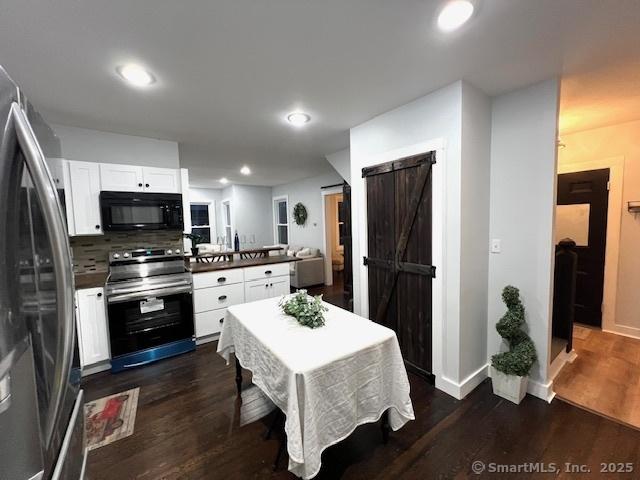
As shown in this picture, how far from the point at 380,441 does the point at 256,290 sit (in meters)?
2.38

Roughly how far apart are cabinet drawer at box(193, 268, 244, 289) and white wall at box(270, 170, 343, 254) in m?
2.99

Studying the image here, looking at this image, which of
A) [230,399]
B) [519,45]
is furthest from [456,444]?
[519,45]

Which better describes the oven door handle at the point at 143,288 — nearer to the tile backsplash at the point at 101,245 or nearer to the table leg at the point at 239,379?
the tile backsplash at the point at 101,245

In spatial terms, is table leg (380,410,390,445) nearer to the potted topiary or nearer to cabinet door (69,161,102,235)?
the potted topiary

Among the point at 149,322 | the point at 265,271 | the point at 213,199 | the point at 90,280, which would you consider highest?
the point at 213,199

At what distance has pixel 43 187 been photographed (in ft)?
2.14

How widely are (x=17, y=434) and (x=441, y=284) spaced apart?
7.75 ft

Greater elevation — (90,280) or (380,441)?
(90,280)

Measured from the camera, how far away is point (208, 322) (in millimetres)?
3293

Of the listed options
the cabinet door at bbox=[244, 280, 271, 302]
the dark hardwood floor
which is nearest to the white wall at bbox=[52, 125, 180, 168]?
the cabinet door at bbox=[244, 280, 271, 302]

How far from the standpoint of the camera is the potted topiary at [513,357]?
211 centimetres

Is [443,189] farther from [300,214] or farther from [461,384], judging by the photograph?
[300,214]

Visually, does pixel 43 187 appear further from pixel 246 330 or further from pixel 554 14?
pixel 554 14

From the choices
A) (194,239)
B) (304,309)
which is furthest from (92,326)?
(304,309)
